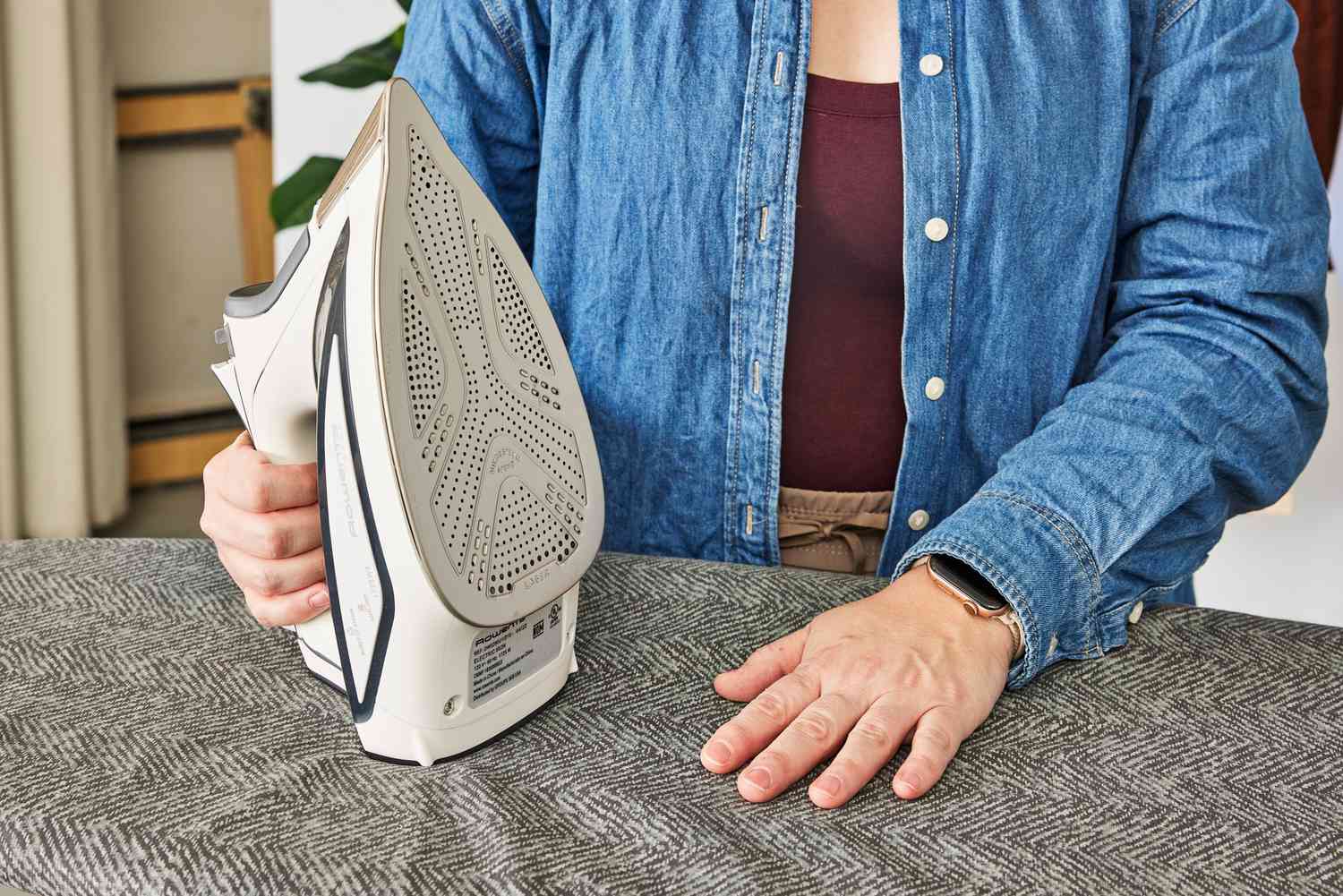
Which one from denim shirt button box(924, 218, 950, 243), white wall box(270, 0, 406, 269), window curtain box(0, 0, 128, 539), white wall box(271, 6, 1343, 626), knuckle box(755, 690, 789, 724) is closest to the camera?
knuckle box(755, 690, 789, 724)

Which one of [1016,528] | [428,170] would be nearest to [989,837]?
[1016,528]

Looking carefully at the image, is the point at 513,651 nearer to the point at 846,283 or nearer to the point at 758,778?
the point at 758,778

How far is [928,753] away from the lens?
598 mm

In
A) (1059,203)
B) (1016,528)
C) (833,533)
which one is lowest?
(833,533)

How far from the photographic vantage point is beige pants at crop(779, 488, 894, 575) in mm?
946

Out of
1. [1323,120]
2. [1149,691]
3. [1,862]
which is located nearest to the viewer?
[1,862]

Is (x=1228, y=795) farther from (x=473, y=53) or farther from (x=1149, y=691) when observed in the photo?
(x=473, y=53)

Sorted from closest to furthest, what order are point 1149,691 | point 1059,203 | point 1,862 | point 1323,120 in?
point 1,862, point 1149,691, point 1059,203, point 1323,120

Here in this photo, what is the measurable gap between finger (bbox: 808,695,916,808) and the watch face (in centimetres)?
10

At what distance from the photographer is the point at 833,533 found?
0.96 meters

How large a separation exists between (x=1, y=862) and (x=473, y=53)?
0.63m

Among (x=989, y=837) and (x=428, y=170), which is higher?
(x=428, y=170)

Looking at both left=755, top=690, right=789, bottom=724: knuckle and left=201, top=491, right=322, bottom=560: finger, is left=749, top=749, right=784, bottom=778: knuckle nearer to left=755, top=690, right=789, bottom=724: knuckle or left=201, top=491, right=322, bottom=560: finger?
left=755, top=690, right=789, bottom=724: knuckle

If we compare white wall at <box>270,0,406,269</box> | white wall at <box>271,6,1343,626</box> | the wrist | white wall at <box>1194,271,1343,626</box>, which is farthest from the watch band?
white wall at <box>270,0,406,269</box>
